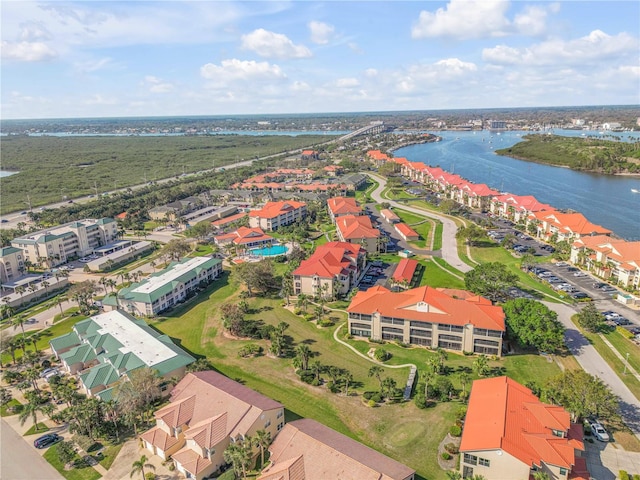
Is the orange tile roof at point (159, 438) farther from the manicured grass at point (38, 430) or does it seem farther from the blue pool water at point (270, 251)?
the blue pool water at point (270, 251)

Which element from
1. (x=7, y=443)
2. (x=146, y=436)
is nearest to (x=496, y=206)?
(x=146, y=436)

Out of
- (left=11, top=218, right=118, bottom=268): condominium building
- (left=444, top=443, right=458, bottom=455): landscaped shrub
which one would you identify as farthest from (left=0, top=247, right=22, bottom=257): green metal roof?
(left=444, top=443, right=458, bottom=455): landscaped shrub

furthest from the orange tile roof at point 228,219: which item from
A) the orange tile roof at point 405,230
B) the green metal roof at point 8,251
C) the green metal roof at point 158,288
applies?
the orange tile roof at point 405,230

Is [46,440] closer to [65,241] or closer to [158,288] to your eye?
[158,288]

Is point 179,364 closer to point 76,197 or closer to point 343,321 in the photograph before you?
point 343,321

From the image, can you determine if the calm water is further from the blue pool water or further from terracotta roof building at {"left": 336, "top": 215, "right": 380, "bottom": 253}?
the blue pool water

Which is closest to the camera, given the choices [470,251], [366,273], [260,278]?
[260,278]

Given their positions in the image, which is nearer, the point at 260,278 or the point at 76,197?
the point at 260,278
